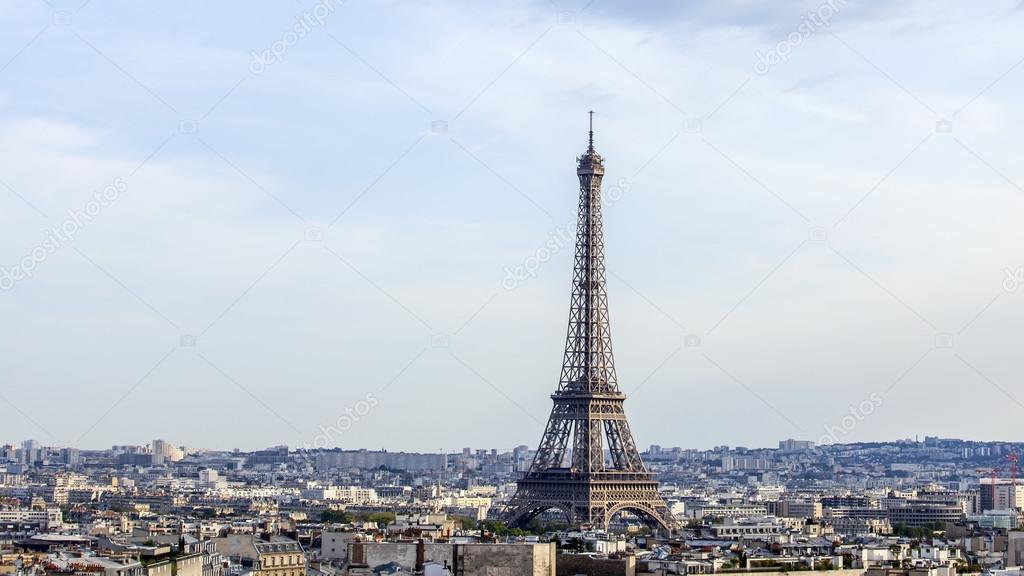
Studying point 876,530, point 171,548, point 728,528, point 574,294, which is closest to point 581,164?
point 574,294

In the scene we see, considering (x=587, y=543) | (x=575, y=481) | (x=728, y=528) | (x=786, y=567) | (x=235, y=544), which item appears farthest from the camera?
(x=575, y=481)

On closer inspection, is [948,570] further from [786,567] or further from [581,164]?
[581,164]

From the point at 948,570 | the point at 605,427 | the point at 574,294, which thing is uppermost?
the point at 574,294

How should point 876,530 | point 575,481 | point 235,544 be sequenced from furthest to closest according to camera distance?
point 876,530 < point 575,481 < point 235,544

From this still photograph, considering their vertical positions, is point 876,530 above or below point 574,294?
below
